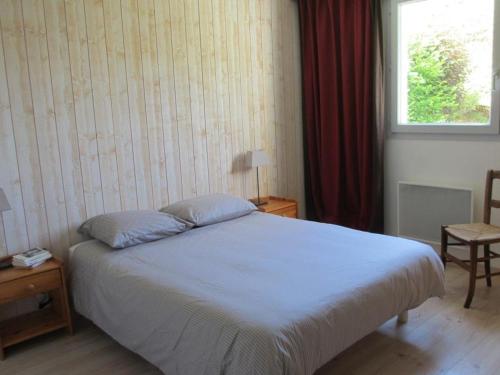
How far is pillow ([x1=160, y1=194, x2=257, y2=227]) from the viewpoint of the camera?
11.0 feet

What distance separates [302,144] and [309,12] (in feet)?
4.09

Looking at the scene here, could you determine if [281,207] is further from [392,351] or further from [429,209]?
[392,351]

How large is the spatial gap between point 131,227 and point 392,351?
1.72 meters

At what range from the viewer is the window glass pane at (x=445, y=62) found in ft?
11.8

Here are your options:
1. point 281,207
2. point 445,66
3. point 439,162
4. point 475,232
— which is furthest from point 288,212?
point 445,66

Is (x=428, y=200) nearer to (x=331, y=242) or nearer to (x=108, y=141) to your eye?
(x=331, y=242)

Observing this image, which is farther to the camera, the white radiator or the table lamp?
the table lamp

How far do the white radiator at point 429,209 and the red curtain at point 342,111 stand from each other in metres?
0.25

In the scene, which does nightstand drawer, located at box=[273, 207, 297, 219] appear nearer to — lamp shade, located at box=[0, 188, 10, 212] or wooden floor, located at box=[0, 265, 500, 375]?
wooden floor, located at box=[0, 265, 500, 375]

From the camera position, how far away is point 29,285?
2.70 meters

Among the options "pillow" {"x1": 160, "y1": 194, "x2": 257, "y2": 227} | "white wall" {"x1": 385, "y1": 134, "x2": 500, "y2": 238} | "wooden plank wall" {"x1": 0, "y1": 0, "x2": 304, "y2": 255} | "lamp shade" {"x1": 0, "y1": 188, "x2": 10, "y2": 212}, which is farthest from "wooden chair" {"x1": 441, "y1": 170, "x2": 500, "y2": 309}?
"lamp shade" {"x1": 0, "y1": 188, "x2": 10, "y2": 212}

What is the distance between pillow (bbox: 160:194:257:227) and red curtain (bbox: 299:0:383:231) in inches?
45.1

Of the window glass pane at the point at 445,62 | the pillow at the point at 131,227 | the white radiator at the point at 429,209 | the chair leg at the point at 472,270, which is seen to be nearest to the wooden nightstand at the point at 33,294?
the pillow at the point at 131,227

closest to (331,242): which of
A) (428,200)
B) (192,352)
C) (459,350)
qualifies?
(459,350)
